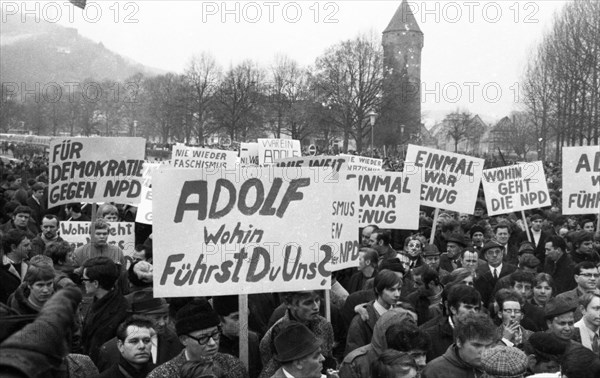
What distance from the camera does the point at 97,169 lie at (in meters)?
9.30

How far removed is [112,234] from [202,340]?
563cm

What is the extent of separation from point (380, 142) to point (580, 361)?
81125 millimetres

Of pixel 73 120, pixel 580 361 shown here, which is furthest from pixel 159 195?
pixel 73 120

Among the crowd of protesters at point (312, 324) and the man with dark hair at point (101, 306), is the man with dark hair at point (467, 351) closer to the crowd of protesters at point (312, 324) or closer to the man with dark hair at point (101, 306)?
the crowd of protesters at point (312, 324)

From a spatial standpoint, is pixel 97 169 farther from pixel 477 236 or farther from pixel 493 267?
pixel 477 236

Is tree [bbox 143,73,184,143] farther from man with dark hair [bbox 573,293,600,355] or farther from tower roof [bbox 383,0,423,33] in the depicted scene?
man with dark hair [bbox 573,293,600,355]

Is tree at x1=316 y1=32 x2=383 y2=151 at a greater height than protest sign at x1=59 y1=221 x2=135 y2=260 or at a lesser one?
greater

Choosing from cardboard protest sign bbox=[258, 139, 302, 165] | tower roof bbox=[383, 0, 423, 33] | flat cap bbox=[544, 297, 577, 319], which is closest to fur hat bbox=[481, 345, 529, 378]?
flat cap bbox=[544, 297, 577, 319]

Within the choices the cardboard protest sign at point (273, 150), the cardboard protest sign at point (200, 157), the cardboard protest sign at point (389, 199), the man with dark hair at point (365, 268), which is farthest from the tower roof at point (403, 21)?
the man with dark hair at point (365, 268)

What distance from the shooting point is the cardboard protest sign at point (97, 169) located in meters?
9.16

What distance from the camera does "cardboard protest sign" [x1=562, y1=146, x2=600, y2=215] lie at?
1139 centimetres

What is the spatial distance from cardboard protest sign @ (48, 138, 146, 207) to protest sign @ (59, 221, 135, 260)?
83 cm

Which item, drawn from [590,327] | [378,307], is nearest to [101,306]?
[378,307]

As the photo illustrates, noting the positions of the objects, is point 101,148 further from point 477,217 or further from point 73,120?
point 73,120
